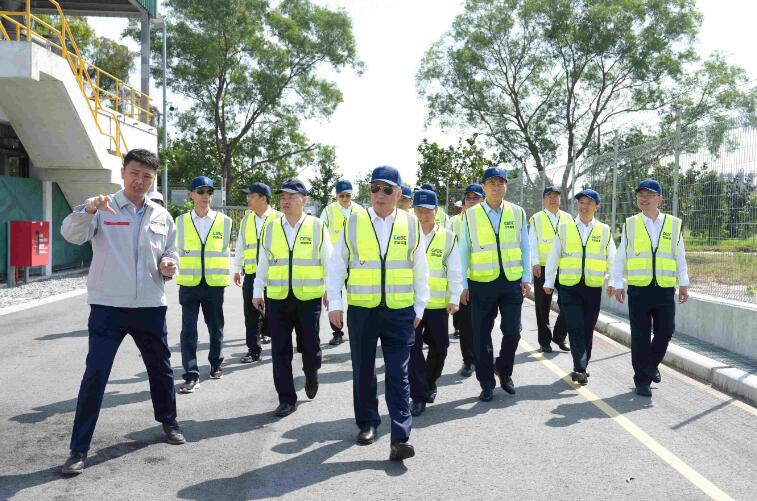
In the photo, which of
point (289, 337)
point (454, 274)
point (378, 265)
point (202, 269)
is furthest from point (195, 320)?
point (378, 265)

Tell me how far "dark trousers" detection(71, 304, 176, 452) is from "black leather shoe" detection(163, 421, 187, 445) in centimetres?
5

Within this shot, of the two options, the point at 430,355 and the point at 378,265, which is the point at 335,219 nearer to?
the point at 430,355

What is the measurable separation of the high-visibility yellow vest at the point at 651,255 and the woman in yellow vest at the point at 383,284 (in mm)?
2859

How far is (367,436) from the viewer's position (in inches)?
210

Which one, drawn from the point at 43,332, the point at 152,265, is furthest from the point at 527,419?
the point at 43,332

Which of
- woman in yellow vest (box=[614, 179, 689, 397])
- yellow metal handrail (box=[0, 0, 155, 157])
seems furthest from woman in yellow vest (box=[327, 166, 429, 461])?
yellow metal handrail (box=[0, 0, 155, 157])

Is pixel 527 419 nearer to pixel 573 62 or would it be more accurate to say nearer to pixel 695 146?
pixel 695 146

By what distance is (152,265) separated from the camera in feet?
16.9

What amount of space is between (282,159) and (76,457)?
44891 mm

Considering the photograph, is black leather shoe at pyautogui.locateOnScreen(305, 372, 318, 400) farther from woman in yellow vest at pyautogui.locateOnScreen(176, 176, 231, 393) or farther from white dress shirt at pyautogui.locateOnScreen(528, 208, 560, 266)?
white dress shirt at pyautogui.locateOnScreen(528, 208, 560, 266)

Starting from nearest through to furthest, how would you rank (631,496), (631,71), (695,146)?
(631,496) < (695,146) < (631,71)

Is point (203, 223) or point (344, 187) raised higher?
point (344, 187)

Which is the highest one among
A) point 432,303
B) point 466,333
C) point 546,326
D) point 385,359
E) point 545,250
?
point 545,250

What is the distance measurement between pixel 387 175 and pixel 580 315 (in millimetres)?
3324
